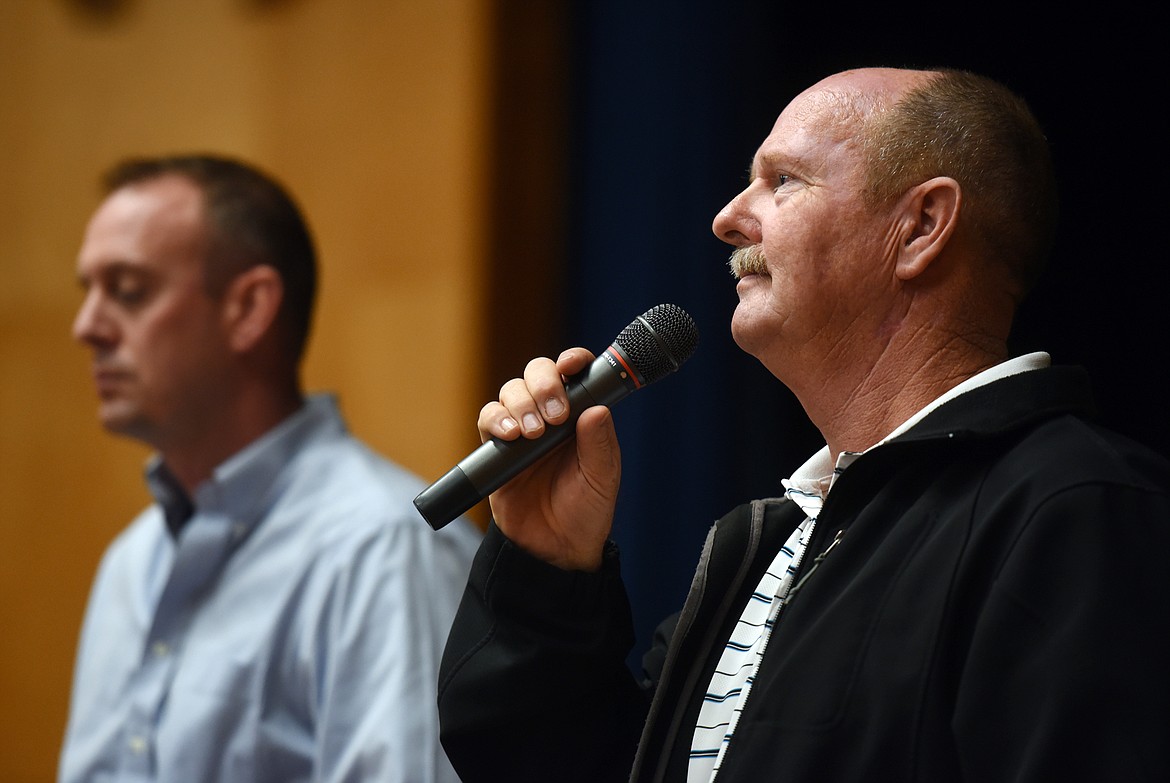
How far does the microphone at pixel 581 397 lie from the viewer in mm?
1188

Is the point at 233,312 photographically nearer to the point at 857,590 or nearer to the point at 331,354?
the point at 331,354

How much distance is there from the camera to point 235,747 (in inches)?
78.1

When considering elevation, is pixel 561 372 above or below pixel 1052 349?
above

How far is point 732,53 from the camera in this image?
2691mm

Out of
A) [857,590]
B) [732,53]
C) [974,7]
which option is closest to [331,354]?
[732,53]

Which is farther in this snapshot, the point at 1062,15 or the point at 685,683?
the point at 1062,15

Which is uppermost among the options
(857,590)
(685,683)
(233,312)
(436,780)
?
(233,312)

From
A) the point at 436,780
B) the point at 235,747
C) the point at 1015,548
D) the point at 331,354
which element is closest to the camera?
the point at 1015,548

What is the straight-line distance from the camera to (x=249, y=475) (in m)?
2.29

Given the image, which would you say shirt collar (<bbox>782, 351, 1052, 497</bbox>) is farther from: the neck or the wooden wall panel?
the wooden wall panel

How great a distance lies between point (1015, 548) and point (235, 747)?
143cm

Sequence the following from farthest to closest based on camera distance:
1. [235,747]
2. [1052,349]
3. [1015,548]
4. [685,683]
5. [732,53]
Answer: [732,53] < [1052,349] < [235,747] < [685,683] < [1015,548]

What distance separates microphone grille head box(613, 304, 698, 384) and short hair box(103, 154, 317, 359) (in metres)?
1.36

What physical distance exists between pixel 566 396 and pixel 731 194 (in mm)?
1557
